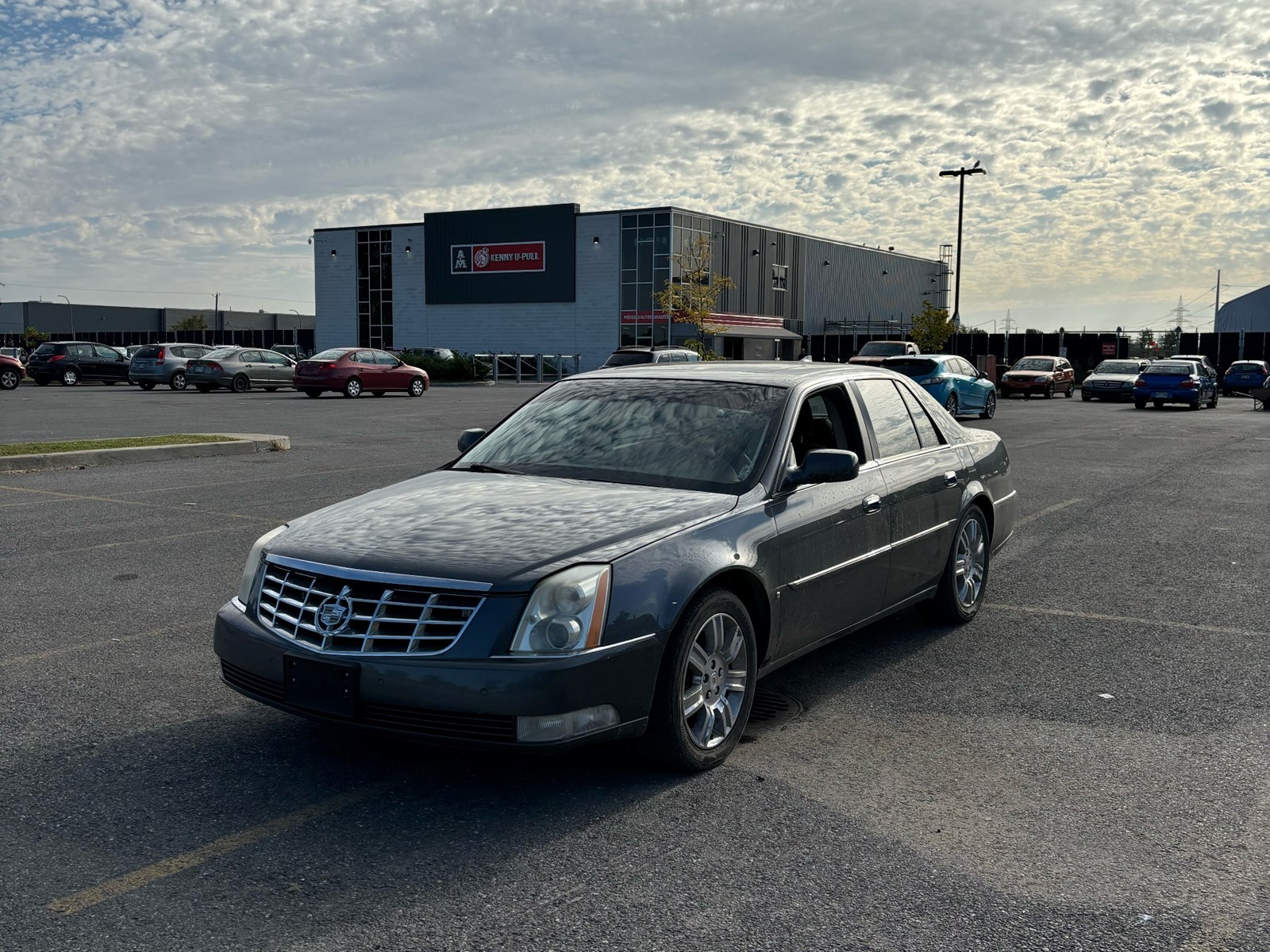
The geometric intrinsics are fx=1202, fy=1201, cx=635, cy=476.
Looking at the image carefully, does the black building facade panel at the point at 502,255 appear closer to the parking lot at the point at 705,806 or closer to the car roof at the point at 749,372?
the parking lot at the point at 705,806

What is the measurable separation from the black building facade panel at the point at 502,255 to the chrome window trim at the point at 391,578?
62559 millimetres

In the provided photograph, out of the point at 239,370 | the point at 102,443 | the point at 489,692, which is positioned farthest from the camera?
the point at 239,370

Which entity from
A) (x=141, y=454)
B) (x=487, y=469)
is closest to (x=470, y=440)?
(x=487, y=469)

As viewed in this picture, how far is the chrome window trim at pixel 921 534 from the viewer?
5.85 m

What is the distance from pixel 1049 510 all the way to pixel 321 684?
9.20 metres

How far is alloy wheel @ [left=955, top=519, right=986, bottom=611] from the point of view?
675 cm

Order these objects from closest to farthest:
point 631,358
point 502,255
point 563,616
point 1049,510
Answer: point 563,616 → point 1049,510 → point 631,358 → point 502,255

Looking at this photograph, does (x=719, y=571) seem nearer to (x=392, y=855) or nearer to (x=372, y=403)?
(x=392, y=855)

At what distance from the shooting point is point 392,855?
364 cm

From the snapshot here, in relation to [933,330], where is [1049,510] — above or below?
below

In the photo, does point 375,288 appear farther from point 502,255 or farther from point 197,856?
point 197,856

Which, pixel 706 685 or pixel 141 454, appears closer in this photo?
pixel 706 685

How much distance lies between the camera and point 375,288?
2921 inches

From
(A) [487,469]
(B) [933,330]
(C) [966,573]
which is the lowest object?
(C) [966,573]
